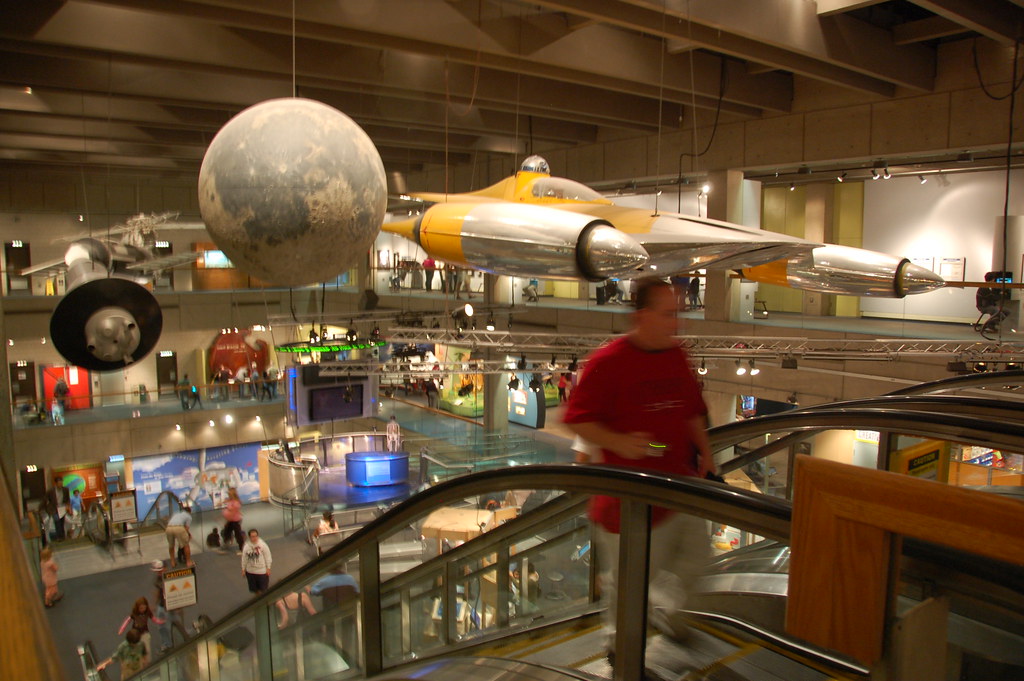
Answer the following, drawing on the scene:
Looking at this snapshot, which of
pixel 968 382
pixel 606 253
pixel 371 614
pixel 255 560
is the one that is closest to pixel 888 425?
pixel 606 253

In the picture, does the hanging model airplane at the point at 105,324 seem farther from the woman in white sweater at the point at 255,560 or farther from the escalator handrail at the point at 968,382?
the escalator handrail at the point at 968,382

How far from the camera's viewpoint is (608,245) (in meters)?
3.84

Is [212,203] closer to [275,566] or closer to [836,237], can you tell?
[275,566]

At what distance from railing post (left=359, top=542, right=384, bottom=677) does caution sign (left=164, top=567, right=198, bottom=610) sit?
20.7 feet

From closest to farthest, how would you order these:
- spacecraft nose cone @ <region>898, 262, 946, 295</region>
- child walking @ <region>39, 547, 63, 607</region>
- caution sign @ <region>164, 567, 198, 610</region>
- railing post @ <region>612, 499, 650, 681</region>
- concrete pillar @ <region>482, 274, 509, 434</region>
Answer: railing post @ <region>612, 499, 650, 681</region> → spacecraft nose cone @ <region>898, 262, 946, 295</region> → caution sign @ <region>164, 567, 198, 610</region> → child walking @ <region>39, 547, 63, 607</region> → concrete pillar @ <region>482, 274, 509, 434</region>

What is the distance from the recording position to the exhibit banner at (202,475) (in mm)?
17781

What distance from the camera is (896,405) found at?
101 inches

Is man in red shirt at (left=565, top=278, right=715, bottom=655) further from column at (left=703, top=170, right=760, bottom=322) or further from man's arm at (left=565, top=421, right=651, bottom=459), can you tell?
column at (left=703, top=170, right=760, bottom=322)

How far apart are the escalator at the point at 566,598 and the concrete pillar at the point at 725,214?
893cm

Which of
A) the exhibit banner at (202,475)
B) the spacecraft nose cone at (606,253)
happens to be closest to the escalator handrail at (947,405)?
the spacecraft nose cone at (606,253)

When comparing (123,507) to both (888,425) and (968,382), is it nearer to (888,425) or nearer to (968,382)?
(968,382)

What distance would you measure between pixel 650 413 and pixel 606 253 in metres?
1.50

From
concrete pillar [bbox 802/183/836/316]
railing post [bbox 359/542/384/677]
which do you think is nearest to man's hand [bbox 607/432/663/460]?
railing post [bbox 359/542/384/677]

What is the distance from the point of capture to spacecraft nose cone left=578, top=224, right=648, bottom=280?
3.85 m
